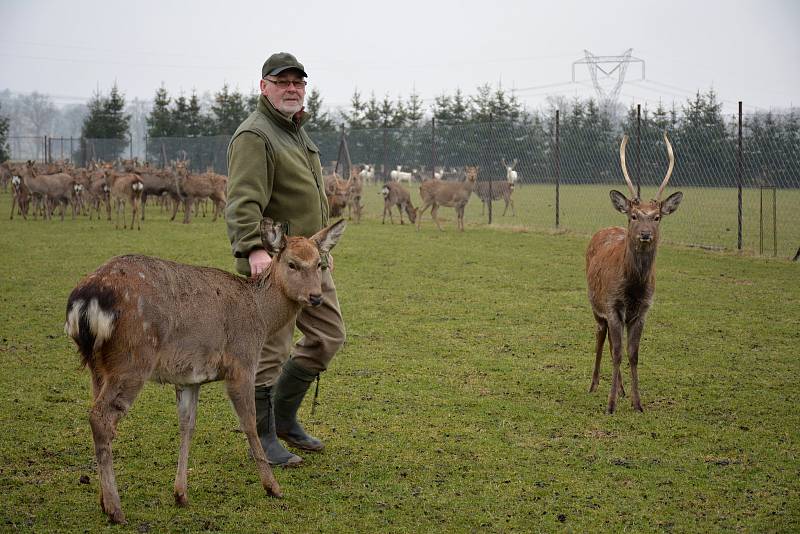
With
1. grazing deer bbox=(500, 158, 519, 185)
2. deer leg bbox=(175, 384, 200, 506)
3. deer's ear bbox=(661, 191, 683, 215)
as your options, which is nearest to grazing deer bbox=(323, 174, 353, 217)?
grazing deer bbox=(500, 158, 519, 185)

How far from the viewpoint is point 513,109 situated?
39250 millimetres

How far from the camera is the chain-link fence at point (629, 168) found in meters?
18.0

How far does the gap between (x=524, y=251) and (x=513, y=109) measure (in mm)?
24024

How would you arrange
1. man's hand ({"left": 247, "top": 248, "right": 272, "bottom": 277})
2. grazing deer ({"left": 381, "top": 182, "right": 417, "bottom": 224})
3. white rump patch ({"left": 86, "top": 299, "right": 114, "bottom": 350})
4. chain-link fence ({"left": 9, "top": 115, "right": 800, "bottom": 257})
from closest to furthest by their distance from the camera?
white rump patch ({"left": 86, "top": 299, "right": 114, "bottom": 350}) → man's hand ({"left": 247, "top": 248, "right": 272, "bottom": 277}) → chain-link fence ({"left": 9, "top": 115, "right": 800, "bottom": 257}) → grazing deer ({"left": 381, "top": 182, "right": 417, "bottom": 224})

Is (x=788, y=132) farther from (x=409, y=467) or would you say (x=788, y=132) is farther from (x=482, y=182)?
(x=409, y=467)

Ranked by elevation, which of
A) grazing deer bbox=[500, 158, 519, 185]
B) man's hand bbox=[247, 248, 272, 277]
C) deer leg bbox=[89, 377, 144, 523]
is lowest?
deer leg bbox=[89, 377, 144, 523]

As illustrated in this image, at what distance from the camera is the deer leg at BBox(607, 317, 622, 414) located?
6.36 metres

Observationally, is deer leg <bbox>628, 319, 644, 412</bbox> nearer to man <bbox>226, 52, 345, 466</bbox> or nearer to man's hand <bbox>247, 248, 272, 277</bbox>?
man <bbox>226, 52, 345, 466</bbox>

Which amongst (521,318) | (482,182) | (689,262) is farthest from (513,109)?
(521,318)

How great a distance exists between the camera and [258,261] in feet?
16.1

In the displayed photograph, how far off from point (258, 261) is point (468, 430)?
1.98 meters

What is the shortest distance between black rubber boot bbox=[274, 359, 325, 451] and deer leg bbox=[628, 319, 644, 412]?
245cm

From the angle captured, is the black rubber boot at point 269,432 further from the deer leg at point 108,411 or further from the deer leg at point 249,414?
the deer leg at point 108,411

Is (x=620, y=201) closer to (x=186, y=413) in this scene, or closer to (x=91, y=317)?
(x=186, y=413)
